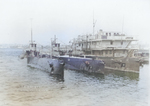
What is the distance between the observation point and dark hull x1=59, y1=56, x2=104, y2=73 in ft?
62.2

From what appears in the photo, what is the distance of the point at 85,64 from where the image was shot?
2019 cm

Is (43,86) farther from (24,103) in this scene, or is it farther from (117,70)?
(117,70)

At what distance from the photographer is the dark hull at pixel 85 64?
1895cm

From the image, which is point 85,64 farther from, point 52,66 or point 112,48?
point 112,48

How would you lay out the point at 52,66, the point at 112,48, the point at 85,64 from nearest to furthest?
1. the point at 52,66
2. the point at 85,64
3. the point at 112,48

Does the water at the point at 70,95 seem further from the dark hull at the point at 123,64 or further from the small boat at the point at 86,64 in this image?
the dark hull at the point at 123,64

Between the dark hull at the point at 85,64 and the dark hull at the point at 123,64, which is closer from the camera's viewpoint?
the dark hull at the point at 85,64

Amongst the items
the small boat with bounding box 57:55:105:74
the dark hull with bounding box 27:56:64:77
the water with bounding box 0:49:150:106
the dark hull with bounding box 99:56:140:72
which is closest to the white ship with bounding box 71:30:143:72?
the dark hull with bounding box 99:56:140:72

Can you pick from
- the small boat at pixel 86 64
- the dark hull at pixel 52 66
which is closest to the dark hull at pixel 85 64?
the small boat at pixel 86 64

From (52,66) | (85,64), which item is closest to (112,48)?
(85,64)

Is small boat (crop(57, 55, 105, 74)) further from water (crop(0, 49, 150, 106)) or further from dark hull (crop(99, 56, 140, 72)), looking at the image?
water (crop(0, 49, 150, 106))

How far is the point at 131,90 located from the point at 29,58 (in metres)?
17.9

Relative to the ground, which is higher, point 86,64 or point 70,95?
point 86,64

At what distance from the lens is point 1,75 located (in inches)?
601
